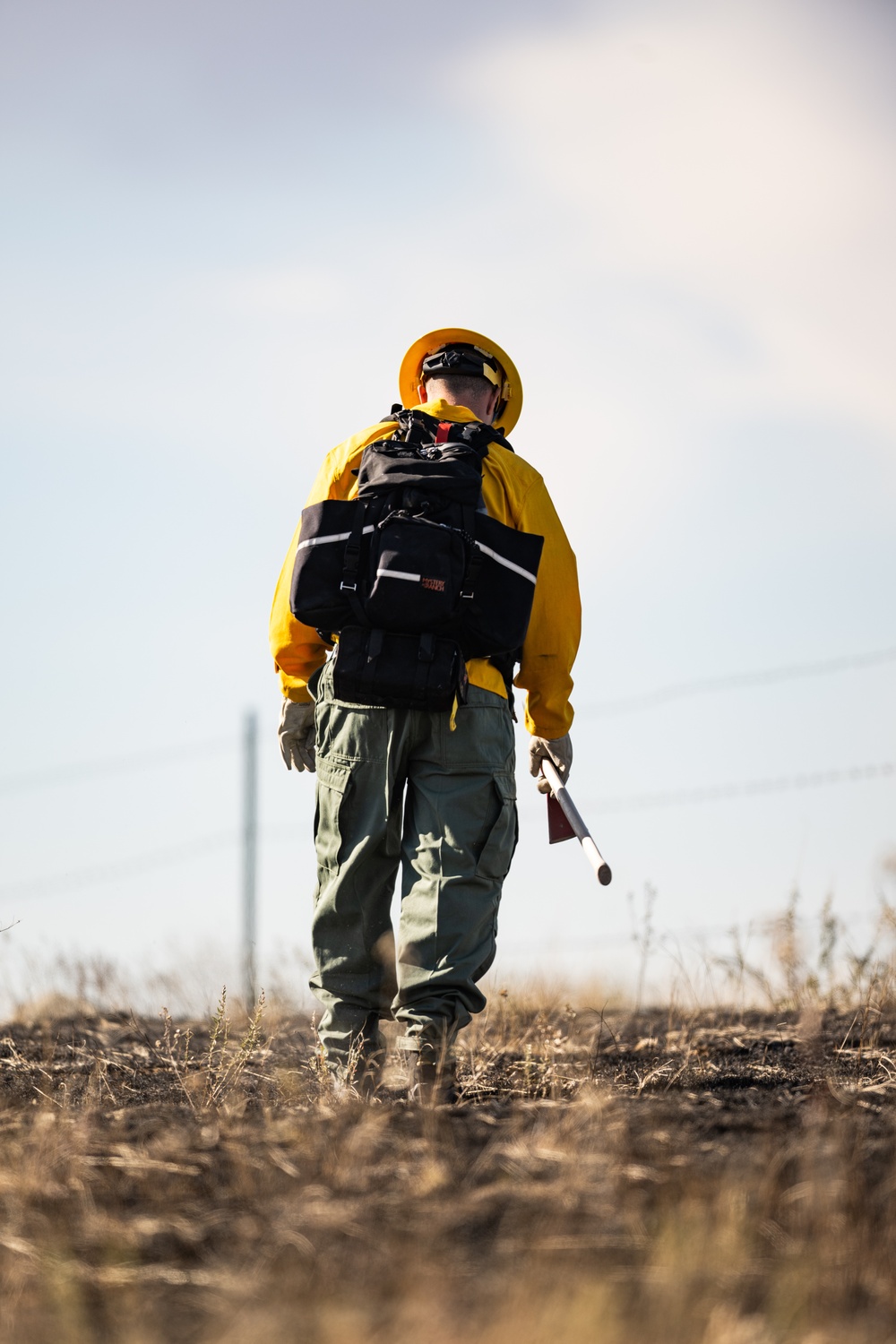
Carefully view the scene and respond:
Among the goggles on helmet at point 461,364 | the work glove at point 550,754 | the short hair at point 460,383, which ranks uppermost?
the goggles on helmet at point 461,364

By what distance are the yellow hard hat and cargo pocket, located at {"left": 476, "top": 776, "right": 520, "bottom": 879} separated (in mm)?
1277

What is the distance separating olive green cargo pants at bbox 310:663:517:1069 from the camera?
4023 mm

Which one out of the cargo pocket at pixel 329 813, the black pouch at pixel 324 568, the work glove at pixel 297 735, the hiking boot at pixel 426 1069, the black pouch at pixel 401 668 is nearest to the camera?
the hiking boot at pixel 426 1069

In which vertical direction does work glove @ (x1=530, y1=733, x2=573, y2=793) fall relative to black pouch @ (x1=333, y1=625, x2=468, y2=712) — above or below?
below

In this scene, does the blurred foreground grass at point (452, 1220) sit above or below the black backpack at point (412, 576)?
below

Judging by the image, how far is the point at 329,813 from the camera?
13.9 ft

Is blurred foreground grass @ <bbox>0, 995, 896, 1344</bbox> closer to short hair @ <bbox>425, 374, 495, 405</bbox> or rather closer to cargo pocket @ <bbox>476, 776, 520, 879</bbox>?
cargo pocket @ <bbox>476, 776, 520, 879</bbox>

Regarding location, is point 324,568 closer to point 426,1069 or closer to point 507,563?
point 507,563

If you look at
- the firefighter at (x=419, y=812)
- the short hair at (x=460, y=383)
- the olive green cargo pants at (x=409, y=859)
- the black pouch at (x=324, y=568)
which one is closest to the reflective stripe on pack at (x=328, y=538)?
the black pouch at (x=324, y=568)

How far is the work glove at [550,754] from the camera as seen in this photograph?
4590mm

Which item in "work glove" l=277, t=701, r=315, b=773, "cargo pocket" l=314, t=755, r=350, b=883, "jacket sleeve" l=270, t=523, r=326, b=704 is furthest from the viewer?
"work glove" l=277, t=701, r=315, b=773

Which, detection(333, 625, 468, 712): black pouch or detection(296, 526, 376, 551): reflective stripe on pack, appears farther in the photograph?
detection(296, 526, 376, 551): reflective stripe on pack

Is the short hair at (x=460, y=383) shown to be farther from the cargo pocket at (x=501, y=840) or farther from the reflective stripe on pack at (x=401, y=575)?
the cargo pocket at (x=501, y=840)

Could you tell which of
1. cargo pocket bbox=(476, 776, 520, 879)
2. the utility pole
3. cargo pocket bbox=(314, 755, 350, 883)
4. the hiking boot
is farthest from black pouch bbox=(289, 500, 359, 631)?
the utility pole
